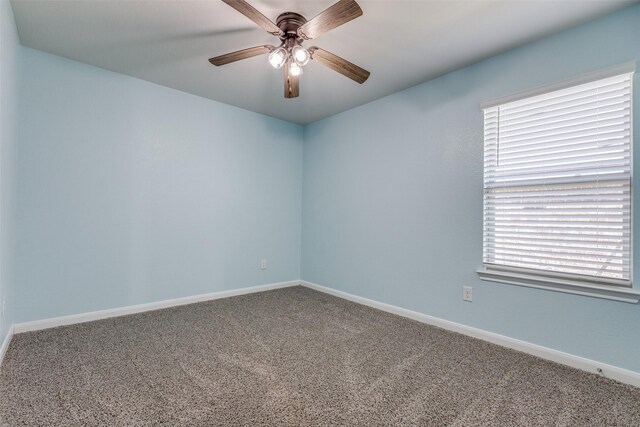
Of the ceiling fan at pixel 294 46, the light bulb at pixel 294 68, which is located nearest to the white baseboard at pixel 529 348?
the ceiling fan at pixel 294 46

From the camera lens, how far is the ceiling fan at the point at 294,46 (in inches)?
66.5

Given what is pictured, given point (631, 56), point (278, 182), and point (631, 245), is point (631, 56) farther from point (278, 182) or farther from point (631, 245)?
point (278, 182)

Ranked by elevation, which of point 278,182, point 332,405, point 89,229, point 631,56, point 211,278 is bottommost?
point 332,405

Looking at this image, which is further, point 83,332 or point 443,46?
point 83,332

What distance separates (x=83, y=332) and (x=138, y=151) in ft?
5.70

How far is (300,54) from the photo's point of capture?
6.43 feet

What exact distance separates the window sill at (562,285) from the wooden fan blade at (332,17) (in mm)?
2182

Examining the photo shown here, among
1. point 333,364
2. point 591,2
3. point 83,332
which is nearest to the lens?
point 591,2

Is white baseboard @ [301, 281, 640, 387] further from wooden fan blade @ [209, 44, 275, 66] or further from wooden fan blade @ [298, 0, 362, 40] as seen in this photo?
wooden fan blade @ [209, 44, 275, 66]

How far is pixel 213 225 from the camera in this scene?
3654 millimetres

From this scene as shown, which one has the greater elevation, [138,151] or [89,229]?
[138,151]

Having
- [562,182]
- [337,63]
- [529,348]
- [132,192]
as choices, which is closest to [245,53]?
[337,63]

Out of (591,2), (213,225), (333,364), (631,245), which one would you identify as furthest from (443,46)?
(213,225)

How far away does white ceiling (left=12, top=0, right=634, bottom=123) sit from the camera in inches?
77.1
